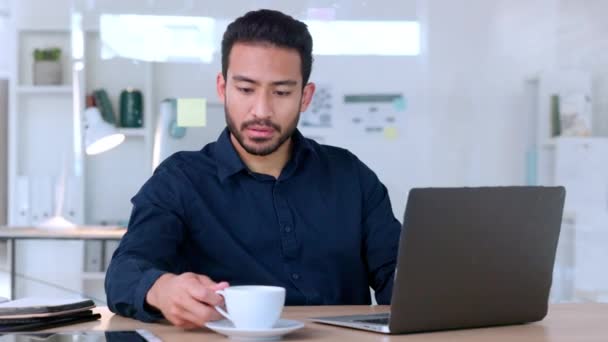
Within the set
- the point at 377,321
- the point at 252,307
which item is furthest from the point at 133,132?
the point at 252,307

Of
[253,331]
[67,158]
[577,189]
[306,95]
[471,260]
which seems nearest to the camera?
[253,331]

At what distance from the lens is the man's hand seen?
1.39m

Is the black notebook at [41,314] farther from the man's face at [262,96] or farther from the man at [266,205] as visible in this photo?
the man's face at [262,96]

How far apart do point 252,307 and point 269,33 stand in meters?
0.74

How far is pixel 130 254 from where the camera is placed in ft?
5.64


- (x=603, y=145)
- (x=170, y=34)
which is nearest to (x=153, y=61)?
(x=170, y=34)

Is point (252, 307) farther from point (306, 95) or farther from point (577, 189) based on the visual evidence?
point (577, 189)

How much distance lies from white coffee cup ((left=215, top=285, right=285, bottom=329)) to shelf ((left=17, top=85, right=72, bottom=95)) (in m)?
3.60

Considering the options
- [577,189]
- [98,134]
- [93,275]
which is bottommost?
[93,275]

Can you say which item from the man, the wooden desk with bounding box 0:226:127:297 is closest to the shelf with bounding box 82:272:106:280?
the wooden desk with bounding box 0:226:127:297

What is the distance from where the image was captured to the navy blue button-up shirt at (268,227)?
6.12 feet

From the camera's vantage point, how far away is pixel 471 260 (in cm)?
143

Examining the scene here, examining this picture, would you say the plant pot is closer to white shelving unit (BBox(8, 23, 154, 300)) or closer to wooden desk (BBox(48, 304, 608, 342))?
white shelving unit (BBox(8, 23, 154, 300))

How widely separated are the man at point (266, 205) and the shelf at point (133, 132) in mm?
2763
